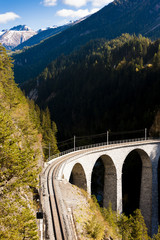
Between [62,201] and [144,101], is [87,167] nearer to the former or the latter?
[62,201]

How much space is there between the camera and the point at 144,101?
98000mm

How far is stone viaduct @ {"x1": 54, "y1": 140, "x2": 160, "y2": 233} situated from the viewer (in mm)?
32312

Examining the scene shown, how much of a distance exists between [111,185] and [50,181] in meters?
19.1

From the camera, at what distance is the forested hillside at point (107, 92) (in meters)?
95.8

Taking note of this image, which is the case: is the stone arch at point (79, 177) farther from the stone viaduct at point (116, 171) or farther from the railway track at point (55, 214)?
the railway track at point (55, 214)

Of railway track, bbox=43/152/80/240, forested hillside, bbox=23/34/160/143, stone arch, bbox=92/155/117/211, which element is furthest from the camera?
forested hillside, bbox=23/34/160/143

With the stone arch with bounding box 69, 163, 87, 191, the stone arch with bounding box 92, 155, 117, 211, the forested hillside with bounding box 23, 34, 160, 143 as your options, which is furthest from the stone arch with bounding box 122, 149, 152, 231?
the forested hillside with bounding box 23, 34, 160, 143

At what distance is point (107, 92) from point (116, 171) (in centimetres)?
9905

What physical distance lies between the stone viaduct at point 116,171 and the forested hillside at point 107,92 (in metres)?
34.9

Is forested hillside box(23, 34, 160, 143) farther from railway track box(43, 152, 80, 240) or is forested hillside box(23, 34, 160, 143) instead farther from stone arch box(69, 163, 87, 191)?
railway track box(43, 152, 80, 240)

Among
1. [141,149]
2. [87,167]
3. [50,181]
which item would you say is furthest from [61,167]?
[141,149]

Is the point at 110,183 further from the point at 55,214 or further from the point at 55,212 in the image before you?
the point at 55,214

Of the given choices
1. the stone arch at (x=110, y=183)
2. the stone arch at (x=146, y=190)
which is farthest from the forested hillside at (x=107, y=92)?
the stone arch at (x=110, y=183)

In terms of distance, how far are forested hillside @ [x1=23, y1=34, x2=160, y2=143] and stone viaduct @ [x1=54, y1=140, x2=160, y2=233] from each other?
3493cm
